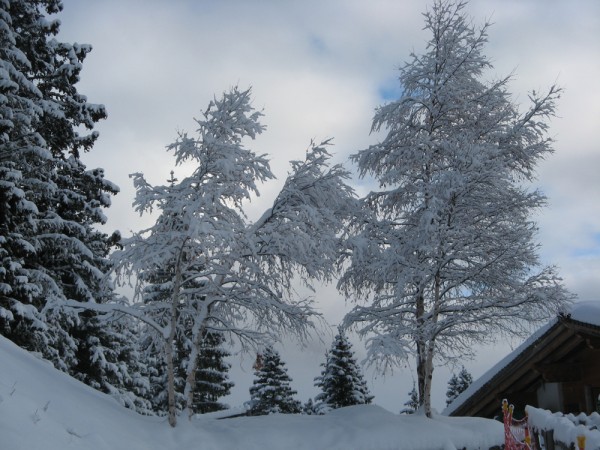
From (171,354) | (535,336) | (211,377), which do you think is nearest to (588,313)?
(535,336)

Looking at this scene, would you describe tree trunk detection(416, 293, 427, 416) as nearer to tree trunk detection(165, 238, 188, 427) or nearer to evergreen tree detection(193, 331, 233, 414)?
tree trunk detection(165, 238, 188, 427)

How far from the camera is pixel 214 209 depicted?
11609 mm

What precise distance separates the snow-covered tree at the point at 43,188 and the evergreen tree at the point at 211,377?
31.9ft

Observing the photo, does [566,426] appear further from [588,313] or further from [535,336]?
[535,336]

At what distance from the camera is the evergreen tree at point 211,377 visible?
27.3m

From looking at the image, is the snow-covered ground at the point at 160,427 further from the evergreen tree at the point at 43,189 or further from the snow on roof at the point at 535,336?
the evergreen tree at the point at 43,189

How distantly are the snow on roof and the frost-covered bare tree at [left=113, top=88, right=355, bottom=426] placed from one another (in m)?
4.74

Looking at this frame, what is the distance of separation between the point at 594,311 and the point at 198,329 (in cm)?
846

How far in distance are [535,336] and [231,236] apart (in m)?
7.40

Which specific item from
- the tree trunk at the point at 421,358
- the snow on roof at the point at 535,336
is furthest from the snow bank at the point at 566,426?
the tree trunk at the point at 421,358

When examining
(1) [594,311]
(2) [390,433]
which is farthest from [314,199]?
(1) [594,311]

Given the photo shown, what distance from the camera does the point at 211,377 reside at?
27922 mm

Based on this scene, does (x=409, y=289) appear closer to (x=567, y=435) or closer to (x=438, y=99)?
(x=438, y=99)

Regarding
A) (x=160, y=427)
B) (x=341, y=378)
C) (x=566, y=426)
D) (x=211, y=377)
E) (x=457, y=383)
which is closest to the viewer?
(x=566, y=426)
